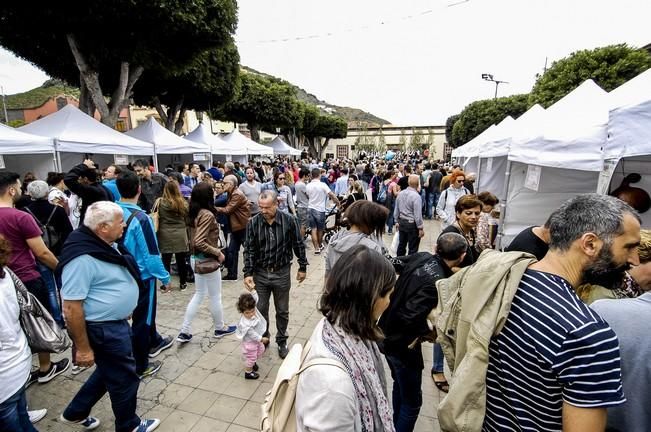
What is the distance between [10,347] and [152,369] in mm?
1572

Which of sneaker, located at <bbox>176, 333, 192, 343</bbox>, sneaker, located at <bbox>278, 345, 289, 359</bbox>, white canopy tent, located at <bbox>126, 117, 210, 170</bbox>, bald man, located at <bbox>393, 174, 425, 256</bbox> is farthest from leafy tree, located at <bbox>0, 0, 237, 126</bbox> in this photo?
sneaker, located at <bbox>278, 345, 289, 359</bbox>

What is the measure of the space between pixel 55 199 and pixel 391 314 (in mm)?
4775

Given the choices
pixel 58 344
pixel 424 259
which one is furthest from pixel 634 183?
pixel 58 344

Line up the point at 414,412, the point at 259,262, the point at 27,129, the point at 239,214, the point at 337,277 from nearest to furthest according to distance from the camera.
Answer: the point at 337,277 < the point at 414,412 < the point at 259,262 < the point at 239,214 < the point at 27,129

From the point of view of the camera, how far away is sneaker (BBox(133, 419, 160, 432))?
99.7 inches

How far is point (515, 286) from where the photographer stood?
4.02 ft

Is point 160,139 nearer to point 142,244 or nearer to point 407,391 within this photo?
point 142,244

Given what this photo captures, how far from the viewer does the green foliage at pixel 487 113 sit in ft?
86.0

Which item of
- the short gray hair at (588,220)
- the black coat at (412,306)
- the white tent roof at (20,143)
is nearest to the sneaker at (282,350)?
the black coat at (412,306)

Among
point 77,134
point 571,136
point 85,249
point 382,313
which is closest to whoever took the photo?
point 382,313

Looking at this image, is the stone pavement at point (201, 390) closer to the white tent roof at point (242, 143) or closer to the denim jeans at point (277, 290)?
the denim jeans at point (277, 290)

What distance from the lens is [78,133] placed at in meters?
7.91

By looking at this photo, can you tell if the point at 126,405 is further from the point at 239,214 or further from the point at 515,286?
the point at 239,214

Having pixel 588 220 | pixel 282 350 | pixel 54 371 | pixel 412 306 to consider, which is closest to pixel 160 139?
pixel 54 371
